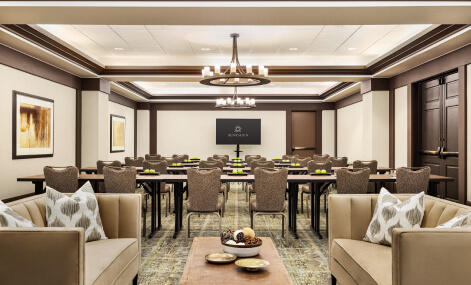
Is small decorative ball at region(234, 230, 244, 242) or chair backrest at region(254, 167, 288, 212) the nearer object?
small decorative ball at region(234, 230, 244, 242)

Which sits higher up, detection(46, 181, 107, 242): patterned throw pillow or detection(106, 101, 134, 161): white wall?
detection(106, 101, 134, 161): white wall

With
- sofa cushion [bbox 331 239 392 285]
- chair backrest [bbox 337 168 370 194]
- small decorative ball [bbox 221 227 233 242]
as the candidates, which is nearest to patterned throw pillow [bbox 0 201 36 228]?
small decorative ball [bbox 221 227 233 242]

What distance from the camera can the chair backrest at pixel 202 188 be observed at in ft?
14.4

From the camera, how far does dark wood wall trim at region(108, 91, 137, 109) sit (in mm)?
10630

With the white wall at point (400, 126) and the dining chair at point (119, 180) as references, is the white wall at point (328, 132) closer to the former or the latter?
the white wall at point (400, 126)

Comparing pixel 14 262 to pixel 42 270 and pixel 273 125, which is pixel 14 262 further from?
pixel 273 125

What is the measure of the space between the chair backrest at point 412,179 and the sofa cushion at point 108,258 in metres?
3.57

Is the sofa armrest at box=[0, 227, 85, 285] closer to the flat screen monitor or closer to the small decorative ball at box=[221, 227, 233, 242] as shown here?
the small decorative ball at box=[221, 227, 233, 242]

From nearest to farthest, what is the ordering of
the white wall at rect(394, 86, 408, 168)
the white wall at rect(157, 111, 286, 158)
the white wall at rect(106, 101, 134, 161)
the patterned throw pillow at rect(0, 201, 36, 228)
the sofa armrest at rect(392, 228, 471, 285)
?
the sofa armrest at rect(392, 228, 471, 285), the patterned throw pillow at rect(0, 201, 36, 228), the white wall at rect(394, 86, 408, 168), the white wall at rect(106, 101, 134, 161), the white wall at rect(157, 111, 286, 158)

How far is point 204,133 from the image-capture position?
548 inches

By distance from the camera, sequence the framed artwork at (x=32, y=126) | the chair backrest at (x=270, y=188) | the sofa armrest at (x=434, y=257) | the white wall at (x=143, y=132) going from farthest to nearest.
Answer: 1. the white wall at (x=143, y=132)
2. the framed artwork at (x=32, y=126)
3. the chair backrest at (x=270, y=188)
4. the sofa armrest at (x=434, y=257)

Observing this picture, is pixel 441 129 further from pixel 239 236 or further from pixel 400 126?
pixel 239 236

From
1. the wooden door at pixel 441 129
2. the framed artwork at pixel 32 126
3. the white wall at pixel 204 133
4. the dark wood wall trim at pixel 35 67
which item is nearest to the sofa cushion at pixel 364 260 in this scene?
the wooden door at pixel 441 129

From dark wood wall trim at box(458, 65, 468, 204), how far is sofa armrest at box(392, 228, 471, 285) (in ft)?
15.3
